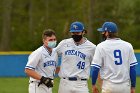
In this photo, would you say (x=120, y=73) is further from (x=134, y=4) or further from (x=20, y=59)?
(x=134, y=4)

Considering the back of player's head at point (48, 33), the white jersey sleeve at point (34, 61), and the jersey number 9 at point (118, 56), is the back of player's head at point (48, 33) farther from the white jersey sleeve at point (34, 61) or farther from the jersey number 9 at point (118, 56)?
the jersey number 9 at point (118, 56)

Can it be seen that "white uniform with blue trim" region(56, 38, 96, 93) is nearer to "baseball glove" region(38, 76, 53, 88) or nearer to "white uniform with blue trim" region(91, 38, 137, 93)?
"baseball glove" region(38, 76, 53, 88)

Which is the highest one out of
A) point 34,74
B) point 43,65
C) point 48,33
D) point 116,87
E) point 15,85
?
point 48,33

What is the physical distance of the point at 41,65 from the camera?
9477 mm

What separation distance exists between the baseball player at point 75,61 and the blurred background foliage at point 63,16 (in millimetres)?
33847

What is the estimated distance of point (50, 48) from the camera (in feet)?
31.5

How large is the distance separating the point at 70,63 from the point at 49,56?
48cm

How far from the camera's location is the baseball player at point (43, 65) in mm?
9320

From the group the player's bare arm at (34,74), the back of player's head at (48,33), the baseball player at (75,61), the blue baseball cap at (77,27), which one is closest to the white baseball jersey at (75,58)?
the baseball player at (75,61)

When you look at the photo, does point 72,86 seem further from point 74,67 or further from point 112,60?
point 112,60

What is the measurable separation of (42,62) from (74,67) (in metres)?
0.67

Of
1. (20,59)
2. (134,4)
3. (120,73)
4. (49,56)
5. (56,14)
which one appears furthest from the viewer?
(56,14)

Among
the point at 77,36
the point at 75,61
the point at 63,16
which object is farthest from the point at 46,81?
the point at 63,16

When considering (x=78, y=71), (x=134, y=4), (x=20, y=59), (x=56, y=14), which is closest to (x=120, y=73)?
(x=78, y=71)
